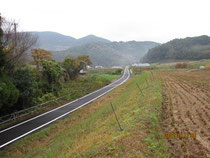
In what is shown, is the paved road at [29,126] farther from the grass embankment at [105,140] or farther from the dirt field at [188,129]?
the dirt field at [188,129]

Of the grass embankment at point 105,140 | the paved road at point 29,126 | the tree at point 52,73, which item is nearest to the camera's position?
the grass embankment at point 105,140

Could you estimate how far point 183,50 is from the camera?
371 ft

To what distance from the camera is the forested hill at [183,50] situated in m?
104

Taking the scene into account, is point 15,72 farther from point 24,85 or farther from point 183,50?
point 183,50

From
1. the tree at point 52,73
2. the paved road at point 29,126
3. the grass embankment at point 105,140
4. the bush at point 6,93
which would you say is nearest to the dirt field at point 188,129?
the grass embankment at point 105,140

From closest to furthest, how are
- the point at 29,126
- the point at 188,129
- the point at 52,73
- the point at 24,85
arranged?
the point at 188,129 < the point at 29,126 < the point at 24,85 < the point at 52,73

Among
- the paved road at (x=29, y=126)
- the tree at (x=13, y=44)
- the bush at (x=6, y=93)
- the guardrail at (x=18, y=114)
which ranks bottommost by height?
the paved road at (x=29, y=126)

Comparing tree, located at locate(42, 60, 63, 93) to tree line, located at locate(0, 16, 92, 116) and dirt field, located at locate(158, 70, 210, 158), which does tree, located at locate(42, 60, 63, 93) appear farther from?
dirt field, located at locate(158, 70, 210, 158)

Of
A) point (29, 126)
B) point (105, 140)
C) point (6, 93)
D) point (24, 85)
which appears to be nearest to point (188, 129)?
point (105, 140)

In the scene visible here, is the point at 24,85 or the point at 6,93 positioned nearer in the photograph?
the point at 6,93

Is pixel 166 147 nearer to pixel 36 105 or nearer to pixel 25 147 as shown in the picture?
pixel 25 147

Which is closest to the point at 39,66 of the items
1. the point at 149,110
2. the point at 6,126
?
the point at 6,126

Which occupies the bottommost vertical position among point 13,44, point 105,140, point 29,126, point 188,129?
point 29,126

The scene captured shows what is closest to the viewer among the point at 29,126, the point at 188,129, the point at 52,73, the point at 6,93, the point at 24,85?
the point at 188,129
